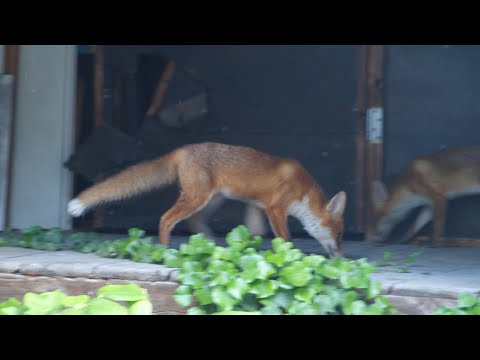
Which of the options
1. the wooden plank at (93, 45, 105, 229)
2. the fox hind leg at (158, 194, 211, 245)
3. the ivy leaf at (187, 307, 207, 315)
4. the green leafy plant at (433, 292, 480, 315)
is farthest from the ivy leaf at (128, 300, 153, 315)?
the wooden plank at (93, 45, 105, 229)

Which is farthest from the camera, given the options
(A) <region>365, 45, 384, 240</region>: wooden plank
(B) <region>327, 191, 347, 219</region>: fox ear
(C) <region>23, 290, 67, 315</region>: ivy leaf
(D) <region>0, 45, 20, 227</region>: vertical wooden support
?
(D) <region>0, 45, 20, 227</region>: vertical wooden support

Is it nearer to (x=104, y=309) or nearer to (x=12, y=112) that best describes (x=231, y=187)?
(x=12, y=112)

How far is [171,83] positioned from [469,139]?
117 inches

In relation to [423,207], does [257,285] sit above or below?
below

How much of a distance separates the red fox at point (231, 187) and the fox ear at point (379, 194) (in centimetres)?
73

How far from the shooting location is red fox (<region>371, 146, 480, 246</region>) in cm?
762

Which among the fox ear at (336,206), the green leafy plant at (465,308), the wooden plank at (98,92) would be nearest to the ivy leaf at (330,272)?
the green leafy plant at (465,308)

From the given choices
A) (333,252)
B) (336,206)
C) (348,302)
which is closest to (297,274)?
(348,302)

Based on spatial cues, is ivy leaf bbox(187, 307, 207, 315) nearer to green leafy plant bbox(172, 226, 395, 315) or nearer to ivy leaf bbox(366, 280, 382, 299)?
green leafy plant bbox(172, 226, 395, 315)

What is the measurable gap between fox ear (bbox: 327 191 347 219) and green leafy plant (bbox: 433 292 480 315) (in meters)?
2.42

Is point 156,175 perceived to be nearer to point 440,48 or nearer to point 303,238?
point 303,238

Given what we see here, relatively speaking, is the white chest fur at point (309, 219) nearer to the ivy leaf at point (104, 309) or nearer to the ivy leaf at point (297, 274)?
the ivy leaf at point (297, 274)
